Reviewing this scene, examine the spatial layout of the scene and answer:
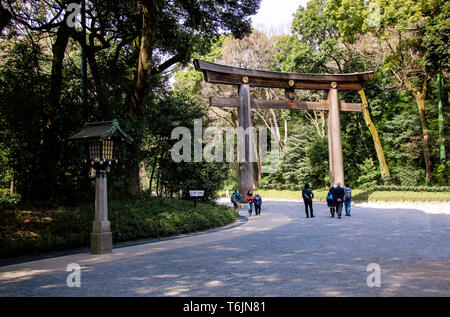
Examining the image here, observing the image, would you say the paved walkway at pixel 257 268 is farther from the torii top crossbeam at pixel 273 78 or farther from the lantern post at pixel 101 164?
the torii top crossbeam at pixel 273 78

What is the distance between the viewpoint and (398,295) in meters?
Answer: 4.39

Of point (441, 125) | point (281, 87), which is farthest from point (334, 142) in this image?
point (441, 125)

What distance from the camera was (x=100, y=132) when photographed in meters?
8.66

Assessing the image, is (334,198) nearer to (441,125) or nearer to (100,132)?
(100,132)

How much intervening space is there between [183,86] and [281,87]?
15785 mm

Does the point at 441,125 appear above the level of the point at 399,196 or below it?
above

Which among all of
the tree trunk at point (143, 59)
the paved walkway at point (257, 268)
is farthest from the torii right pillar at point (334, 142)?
the tree trunk at point (143, 59)

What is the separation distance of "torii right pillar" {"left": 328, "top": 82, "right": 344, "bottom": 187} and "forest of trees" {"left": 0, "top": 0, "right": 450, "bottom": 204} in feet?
13.9

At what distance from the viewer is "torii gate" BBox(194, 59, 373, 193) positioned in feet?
67.2

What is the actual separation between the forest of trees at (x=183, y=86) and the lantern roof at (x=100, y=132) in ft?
10.8

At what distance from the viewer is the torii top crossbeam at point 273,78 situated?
783 inches

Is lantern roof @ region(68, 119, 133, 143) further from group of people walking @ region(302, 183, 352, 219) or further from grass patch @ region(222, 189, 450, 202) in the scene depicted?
grass patch @ region(222, 189, 450, 202)

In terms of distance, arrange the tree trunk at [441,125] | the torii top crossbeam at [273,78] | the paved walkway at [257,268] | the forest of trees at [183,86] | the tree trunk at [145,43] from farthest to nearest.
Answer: the tree trunk at [441,125] → the torii top crossbeam at [273,78] → the tree trunk at [145,43] → the forest of trees at [183,86] → the paved walkway at [257,268]

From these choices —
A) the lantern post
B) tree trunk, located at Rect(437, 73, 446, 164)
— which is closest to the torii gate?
tree trunk, located at Rect(437, 73, 446, 164)
